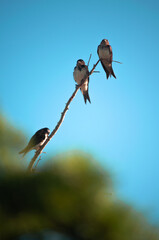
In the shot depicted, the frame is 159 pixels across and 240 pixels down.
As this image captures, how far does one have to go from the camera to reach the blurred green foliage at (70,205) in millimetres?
674

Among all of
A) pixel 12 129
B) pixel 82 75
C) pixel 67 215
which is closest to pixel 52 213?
pixel 67 215

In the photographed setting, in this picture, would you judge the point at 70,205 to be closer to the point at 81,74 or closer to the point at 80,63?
the point at 81,74

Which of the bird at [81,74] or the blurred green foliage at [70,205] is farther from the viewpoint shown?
the bird at [81,74]

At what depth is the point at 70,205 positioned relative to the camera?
2.22ft

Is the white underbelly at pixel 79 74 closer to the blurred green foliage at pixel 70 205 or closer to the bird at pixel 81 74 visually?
the bird at pixel 81 74

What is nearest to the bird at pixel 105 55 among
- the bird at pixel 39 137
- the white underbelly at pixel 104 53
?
the white underbelly at pixel 104 53

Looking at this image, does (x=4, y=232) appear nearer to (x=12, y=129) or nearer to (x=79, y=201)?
(x=79, y=201)

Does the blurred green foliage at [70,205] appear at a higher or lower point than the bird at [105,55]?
lower

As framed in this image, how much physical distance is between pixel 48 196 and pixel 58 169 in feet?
0.32

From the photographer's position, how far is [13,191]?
0.71 metres

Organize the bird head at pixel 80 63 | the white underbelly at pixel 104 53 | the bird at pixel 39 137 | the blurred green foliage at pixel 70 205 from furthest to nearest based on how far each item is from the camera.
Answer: the white underbelly at pixel 104 53 < the bird head at pixel 80 63 < the bird at pixel 39 137 < the blurred green foliage at pixel 70 205

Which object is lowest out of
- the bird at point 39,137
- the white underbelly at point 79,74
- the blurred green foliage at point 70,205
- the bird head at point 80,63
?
the bird at point 39,137

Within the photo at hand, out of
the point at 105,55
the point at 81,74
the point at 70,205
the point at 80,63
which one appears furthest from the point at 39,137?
the point at 70,205

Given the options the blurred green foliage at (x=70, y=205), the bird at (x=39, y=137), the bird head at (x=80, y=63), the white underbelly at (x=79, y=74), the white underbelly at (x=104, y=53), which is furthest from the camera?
the white underbelly at (x=104, y=53)
